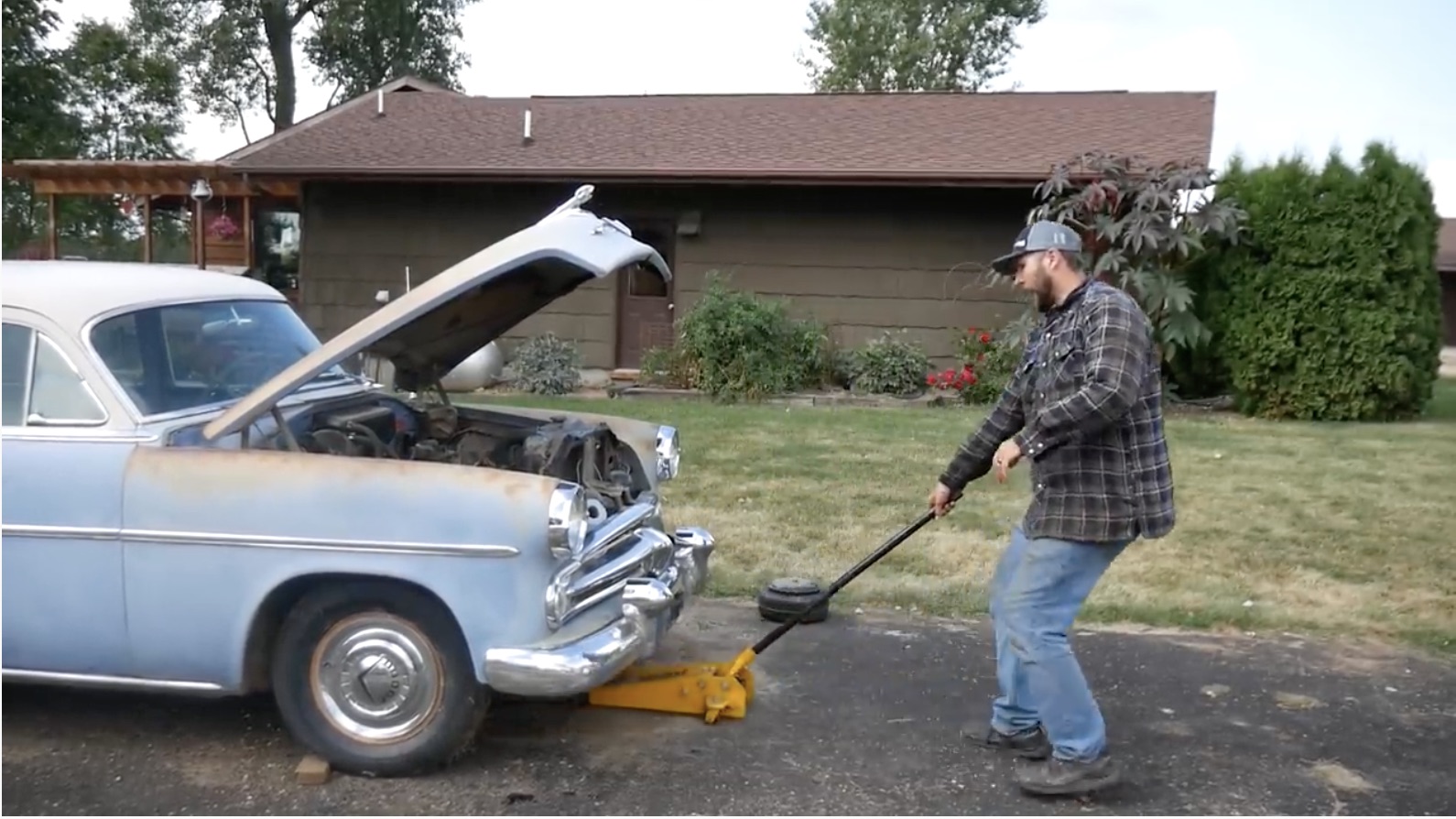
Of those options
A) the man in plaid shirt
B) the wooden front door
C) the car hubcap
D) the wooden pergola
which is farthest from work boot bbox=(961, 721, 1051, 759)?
the wooden pergola

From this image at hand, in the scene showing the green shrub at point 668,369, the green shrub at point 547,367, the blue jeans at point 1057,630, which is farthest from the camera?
the green shrub at point 547,367

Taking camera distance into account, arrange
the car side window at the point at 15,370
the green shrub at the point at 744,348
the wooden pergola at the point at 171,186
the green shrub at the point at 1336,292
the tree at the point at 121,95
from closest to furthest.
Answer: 1. the car side window at the point at 15,370
2. the green shrub at the point at 1336,292
3. the green shrub at the point at 744,348
4. the wooden pergola at the point at 171,186
5. the tree at the point at 121,95

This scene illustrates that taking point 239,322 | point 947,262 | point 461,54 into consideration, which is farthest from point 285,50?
point 239,322

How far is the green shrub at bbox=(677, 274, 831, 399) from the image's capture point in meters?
13.1

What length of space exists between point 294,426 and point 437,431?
580 mm

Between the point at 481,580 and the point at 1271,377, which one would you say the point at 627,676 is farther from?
the point at 1271,377

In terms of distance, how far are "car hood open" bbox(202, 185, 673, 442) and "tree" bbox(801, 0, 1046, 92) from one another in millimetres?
36032

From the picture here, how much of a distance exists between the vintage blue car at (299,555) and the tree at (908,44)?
36955mm

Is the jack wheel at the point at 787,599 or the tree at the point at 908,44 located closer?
the jack wheel at the point at 787,599

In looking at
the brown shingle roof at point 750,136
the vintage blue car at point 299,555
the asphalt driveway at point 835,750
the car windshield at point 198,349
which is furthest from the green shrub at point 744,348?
the vintage blue car at point 299,555

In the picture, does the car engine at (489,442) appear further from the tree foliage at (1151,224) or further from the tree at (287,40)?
the tree at (287,40)

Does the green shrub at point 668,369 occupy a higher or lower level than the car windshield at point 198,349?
lower

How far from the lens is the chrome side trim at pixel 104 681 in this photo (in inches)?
151

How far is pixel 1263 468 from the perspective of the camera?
30.9 ft
